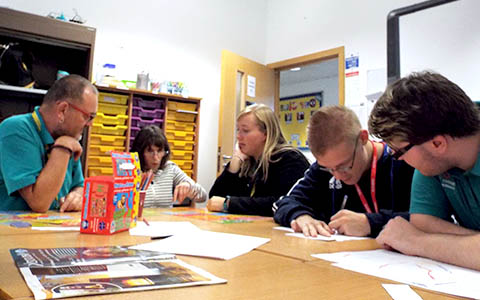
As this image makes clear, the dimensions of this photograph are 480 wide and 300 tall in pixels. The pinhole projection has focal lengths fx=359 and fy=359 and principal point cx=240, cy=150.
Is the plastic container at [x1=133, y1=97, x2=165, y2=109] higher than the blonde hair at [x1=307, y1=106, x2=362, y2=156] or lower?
higher

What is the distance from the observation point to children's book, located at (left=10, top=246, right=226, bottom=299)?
1.54 feet

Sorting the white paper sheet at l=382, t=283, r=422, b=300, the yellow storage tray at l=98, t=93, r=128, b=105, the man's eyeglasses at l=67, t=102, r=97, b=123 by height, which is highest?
the yellow storage tray at l=98, t=93, r=128, b=105


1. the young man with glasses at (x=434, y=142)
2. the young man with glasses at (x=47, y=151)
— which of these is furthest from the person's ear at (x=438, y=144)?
the young man with glasses at (x=47, y=151)

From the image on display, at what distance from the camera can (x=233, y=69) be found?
3.81 meters

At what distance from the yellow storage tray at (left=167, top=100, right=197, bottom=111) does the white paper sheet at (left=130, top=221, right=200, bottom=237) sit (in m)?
2.34

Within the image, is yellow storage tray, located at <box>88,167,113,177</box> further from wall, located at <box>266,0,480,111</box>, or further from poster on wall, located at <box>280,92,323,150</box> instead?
poster on wall, located at <box>280,92,323,150</box>

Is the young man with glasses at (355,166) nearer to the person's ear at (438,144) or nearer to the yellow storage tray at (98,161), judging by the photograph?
the person's ear at (438,144)

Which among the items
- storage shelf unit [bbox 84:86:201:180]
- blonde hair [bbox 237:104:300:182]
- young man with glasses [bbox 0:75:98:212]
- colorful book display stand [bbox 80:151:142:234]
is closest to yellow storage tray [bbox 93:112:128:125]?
storage shelf unit [bbox 84:86:201:180]

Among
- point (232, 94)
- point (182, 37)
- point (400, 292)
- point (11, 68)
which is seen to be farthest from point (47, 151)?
point (182, 37)

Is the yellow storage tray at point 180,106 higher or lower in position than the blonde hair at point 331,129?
higher

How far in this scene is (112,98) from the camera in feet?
10.3

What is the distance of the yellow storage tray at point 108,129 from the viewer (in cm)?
304

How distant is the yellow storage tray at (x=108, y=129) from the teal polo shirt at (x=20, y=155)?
1.39m

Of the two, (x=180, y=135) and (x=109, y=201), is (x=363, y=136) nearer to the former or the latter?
(x=109, y=201)
